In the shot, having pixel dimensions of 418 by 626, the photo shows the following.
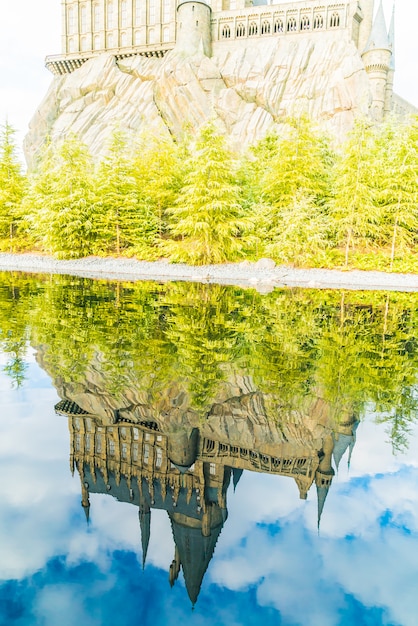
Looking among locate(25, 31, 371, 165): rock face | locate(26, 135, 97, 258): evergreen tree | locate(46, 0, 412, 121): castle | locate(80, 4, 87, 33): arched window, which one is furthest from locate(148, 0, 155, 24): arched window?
locate(26, 135, 97, 258): evergreen tree

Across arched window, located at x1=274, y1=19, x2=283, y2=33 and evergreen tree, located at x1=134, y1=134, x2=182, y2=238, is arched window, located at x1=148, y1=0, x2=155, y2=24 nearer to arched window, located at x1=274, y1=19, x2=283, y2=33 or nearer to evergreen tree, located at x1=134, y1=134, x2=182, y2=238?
arched window, located at x1=274, y1=19, x2=283, y2=33

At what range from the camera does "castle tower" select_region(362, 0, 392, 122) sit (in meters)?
48.1

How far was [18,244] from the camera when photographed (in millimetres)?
30875

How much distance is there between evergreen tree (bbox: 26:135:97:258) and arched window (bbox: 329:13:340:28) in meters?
36.7

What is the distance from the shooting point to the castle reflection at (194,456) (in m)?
2.81

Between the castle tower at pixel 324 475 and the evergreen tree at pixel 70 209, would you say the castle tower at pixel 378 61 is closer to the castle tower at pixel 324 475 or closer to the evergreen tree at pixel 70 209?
the evergreen tree at pixel 70 209

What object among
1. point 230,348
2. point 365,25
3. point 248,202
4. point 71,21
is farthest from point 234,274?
point 71,21

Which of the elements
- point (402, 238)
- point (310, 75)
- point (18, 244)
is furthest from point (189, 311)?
point (310, 75)

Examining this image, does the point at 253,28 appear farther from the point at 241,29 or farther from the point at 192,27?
the point at 192,27

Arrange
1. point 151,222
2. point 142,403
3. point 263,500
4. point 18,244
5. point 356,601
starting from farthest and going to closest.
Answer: point 18,244 → point 151,222 → point 142,403 → point 263,500 → point 356,601

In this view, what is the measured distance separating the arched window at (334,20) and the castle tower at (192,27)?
45.2 ft

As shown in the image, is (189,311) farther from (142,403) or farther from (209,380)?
(142,403)

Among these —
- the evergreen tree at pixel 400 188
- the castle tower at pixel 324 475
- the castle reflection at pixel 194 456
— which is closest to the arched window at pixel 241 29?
the evergreen tree at pixel 400 188

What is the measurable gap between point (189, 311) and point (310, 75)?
154ft
